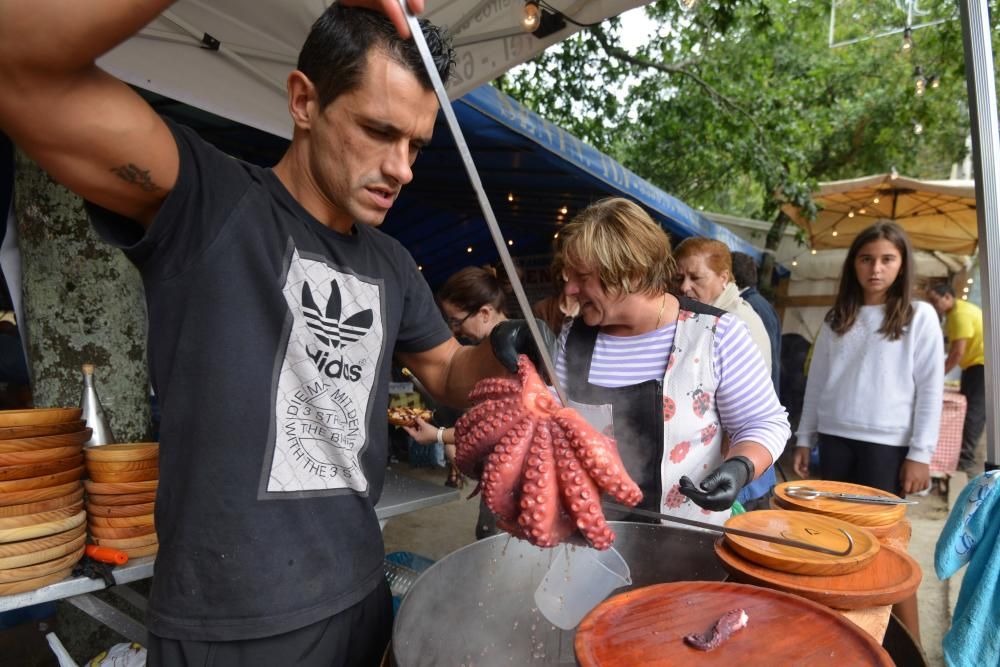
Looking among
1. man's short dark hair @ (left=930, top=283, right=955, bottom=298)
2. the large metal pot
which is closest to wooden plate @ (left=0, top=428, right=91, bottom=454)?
the large metal pot

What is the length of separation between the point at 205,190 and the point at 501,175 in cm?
449

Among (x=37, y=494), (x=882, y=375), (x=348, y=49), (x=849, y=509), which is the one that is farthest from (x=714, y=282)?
(x=37, y=494)

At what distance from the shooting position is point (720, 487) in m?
1.56

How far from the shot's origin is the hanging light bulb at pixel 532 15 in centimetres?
246

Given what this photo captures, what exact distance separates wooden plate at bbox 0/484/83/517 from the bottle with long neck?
1.11ft

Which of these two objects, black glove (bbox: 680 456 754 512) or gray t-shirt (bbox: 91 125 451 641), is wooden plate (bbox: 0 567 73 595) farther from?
black glove (bbox: 680 456 754 512)

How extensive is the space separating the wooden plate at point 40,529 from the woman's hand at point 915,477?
12.8 feet

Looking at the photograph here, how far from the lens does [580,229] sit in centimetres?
199

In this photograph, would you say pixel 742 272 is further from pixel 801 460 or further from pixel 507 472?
pixel 507 472

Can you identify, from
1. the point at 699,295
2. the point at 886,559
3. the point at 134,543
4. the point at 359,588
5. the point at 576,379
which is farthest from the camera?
the point at 699,295

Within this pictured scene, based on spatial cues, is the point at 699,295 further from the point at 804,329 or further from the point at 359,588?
the point at 804,329

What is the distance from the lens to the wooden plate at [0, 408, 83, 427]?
70.0 inches

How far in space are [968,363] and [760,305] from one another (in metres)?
4.79

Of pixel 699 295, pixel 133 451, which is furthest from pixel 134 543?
pixel 699 295
